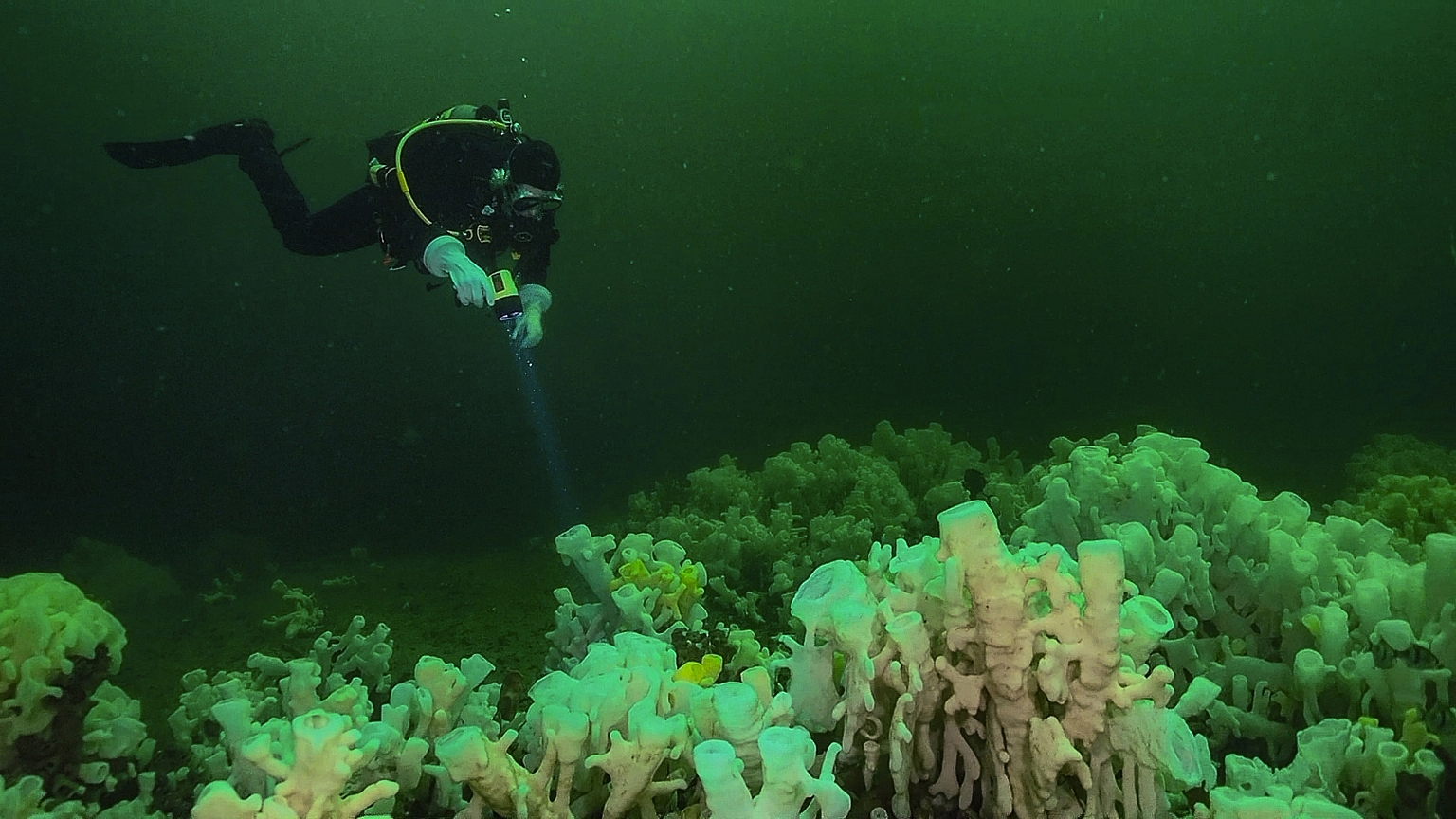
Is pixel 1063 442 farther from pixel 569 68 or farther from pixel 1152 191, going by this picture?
pixel 1152 191

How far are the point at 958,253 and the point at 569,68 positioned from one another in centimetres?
3094

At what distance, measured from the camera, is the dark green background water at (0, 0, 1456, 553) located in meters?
36.9

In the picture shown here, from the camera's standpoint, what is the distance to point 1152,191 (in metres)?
52.3

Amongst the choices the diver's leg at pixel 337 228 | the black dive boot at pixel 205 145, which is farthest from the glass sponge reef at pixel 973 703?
the black dive boot at pixel 205 145

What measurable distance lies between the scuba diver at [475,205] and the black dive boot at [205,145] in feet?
7.02

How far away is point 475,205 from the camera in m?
6.37

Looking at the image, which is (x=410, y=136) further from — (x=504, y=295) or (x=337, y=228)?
(x=504, y=295)

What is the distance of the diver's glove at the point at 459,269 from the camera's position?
530 cm

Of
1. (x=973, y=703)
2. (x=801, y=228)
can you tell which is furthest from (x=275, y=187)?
(x=801, y=228)

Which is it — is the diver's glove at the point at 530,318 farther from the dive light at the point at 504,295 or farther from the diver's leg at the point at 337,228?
the diver's leg at the point at 337,228

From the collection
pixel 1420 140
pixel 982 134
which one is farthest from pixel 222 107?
pixel 1420 140

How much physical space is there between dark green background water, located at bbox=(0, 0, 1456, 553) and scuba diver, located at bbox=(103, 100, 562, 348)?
73.2 feet

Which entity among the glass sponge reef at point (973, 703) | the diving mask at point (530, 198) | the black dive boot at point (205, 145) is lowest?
the glass sponge reef at point (973, 703)

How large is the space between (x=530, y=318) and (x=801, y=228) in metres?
47.3
